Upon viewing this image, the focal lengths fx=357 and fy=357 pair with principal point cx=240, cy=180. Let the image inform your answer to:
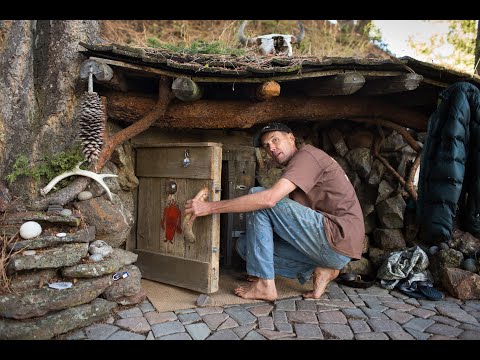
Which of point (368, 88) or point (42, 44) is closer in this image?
point (42, 44)

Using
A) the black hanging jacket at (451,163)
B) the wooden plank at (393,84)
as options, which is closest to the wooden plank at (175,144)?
the wooden plank at (393,84)

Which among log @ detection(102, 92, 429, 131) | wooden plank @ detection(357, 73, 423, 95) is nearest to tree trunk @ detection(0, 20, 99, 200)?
log @ detection(102, 92, 429, 131)

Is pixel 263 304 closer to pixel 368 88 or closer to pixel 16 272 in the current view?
pixel 16 272

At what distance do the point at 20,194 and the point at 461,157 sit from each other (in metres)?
4.42

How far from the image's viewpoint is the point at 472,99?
381cm

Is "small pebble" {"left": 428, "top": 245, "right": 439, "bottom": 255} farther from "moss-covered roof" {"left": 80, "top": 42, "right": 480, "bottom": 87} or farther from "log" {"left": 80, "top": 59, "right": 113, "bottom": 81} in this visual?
"log" {"left": 80, "top": 59, "right": 113, "bottom": 81}

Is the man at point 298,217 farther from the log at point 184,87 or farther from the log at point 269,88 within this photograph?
the log at point 184,87

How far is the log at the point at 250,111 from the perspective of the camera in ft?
12.7

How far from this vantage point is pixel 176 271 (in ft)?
12.7

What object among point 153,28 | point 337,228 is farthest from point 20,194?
point 153,28

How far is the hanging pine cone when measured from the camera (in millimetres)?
3371

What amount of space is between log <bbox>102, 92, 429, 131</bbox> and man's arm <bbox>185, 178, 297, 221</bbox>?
3.50ft

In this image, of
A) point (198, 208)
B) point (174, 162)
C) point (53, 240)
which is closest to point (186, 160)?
point (174, 162)

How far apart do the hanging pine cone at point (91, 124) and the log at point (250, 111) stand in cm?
42
